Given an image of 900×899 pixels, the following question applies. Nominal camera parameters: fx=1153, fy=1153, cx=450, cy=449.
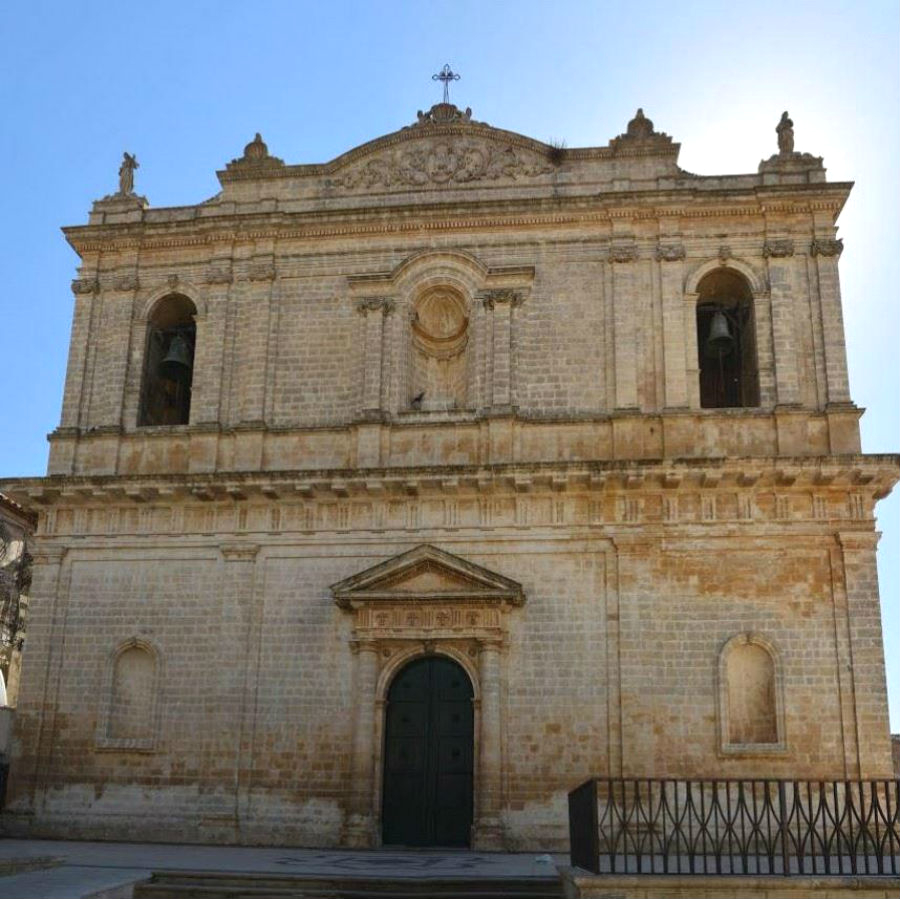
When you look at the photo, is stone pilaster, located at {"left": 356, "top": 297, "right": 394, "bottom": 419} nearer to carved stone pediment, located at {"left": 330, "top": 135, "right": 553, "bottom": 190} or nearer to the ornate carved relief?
carved stone pediment, located at {"left": 330, "top": 135, "right": 553, "bottom": 190}

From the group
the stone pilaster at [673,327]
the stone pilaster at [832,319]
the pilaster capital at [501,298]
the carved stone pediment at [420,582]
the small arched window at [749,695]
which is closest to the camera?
the small arched window at [749,695]

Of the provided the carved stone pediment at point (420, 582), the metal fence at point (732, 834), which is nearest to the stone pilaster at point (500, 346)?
the carved stone pediment at point (420, 582)

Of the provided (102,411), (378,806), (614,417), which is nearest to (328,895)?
(378,806)

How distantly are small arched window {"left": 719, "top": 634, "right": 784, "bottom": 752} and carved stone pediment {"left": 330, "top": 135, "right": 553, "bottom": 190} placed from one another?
8826 mm

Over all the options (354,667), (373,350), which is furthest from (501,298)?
(354,667)

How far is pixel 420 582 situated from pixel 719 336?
636cm

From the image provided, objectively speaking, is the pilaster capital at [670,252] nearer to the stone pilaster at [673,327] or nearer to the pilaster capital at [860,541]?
the stone pilaster at [673,327]

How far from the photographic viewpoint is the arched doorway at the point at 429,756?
55.8 feet

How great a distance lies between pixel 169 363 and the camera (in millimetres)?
20438

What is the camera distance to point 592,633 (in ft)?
56.8

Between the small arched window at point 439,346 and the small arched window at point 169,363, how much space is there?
4185 millimetres

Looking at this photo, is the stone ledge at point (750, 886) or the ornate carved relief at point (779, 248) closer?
the stone ledge at point (750, 886)

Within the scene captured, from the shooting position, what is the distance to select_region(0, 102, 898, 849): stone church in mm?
17000

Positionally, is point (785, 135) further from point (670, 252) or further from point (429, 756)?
point (429, 756)
